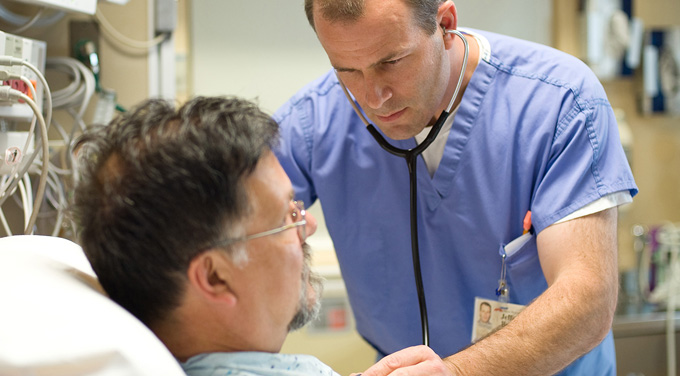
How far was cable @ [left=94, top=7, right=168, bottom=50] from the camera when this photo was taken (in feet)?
5.90

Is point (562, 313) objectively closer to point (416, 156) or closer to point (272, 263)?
point (416, 156)

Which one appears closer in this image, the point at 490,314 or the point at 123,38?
the point at 490,314

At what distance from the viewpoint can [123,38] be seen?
1.83 meters

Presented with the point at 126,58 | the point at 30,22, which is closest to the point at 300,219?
the point at 30,22

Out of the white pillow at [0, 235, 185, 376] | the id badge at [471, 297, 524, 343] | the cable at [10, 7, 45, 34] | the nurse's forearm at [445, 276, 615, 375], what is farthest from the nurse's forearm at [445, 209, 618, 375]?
the cable at [10, 7, 45, 34]

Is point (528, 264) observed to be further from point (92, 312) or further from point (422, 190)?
point (92, 312)

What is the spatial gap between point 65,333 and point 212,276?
0.63 feet

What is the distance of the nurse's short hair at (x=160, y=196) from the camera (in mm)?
798

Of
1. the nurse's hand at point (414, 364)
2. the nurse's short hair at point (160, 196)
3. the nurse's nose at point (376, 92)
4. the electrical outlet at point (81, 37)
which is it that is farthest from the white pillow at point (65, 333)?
the electrical outlet at point (81, 37)

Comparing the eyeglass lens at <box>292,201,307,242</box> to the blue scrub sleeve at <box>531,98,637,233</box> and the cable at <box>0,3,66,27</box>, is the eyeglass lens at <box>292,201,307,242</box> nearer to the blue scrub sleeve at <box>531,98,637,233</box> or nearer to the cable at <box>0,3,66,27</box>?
the blue scrub sleeve at <box>531,98,637,233</box>

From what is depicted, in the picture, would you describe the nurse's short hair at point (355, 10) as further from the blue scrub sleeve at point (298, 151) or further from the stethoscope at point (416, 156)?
the blue scrub sleeve at point (298, 151)

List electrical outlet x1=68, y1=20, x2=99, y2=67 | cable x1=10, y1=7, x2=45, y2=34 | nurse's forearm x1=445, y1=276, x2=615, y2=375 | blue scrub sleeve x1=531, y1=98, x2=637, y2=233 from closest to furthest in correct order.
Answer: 1. nurse's forearm x1=445, y1=276, x2=615, y2=375
2. blue scrub sleeve x1=531, y1=98, x2=637, y2=233
3. cable x1=10, y1=7, x2=45, y2=34
4. electrical outlet x1=68, y1=20, x2=99, y2=67

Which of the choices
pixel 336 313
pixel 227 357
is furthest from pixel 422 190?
pixel 336 313

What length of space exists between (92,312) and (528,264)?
0.88 meters
